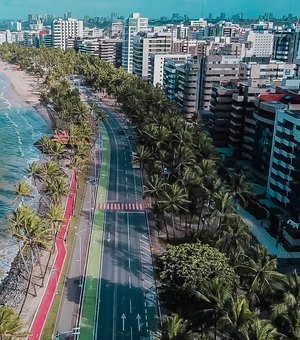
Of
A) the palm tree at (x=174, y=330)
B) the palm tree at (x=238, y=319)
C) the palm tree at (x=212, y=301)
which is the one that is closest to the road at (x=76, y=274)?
the palm tree at (x=174, y=330)

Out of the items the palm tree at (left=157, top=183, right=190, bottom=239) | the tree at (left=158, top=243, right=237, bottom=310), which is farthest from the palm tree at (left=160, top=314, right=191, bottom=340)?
the palm tree at (left=157, top=183, right=190, bottom=239)

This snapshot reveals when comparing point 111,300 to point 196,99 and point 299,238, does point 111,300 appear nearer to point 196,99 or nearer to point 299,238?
point 299,238

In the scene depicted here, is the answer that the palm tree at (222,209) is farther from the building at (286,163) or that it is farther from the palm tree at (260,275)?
the building at (286,163)

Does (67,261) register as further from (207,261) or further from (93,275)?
(207,261)

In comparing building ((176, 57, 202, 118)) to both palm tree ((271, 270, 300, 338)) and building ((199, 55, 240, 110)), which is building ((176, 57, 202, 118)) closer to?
building ((199, 55, 240, 110))

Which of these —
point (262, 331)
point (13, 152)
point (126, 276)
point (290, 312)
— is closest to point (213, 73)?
point (13, 152)

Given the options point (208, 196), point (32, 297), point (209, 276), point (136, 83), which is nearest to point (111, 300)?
point (32, 297)
